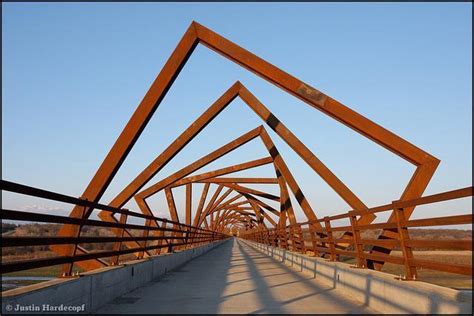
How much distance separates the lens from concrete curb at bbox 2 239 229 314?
4559mm

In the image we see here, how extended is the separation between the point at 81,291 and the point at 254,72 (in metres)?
8.74

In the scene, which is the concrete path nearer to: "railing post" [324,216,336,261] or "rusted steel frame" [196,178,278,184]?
"railing post" [324,216,336,261]

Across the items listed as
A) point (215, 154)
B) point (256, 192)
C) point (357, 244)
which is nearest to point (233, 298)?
point (357, 244)

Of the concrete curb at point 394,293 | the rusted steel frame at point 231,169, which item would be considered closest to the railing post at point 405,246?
the concrete curb at point 394,293

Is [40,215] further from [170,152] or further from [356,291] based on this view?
[170,152]

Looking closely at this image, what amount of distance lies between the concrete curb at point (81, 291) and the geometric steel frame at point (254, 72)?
9.74ft

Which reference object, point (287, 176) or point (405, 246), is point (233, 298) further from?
point (287, 176)

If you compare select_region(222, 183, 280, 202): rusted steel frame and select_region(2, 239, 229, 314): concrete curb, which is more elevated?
select_region(222, 183, 280, 202): rusted steel frame

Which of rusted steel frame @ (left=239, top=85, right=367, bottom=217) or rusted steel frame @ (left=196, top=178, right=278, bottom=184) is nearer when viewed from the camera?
rusted steel frame @ (left=239, top=85, right=367, bottom=217)

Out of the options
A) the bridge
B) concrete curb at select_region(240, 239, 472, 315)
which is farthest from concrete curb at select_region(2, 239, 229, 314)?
concrete curb at select_region(240, 239, 472, 315)

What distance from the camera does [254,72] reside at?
13.2 metres

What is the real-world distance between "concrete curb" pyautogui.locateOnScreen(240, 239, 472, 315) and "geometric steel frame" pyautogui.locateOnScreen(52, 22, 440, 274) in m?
2.13

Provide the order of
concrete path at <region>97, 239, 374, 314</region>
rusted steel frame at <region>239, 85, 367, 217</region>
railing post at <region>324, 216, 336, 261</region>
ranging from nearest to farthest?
concrete path at <region>97, 239, 374, 314</region>
railing post at <region>324, 216, 336, 261</region>
rusted steel frame at <region>239, 85, 367, 217</region>

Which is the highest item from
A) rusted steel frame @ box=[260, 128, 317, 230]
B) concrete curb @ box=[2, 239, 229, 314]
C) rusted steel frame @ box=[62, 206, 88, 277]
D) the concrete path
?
rusted steel frame @ box=[260, 128, 317, 230]
